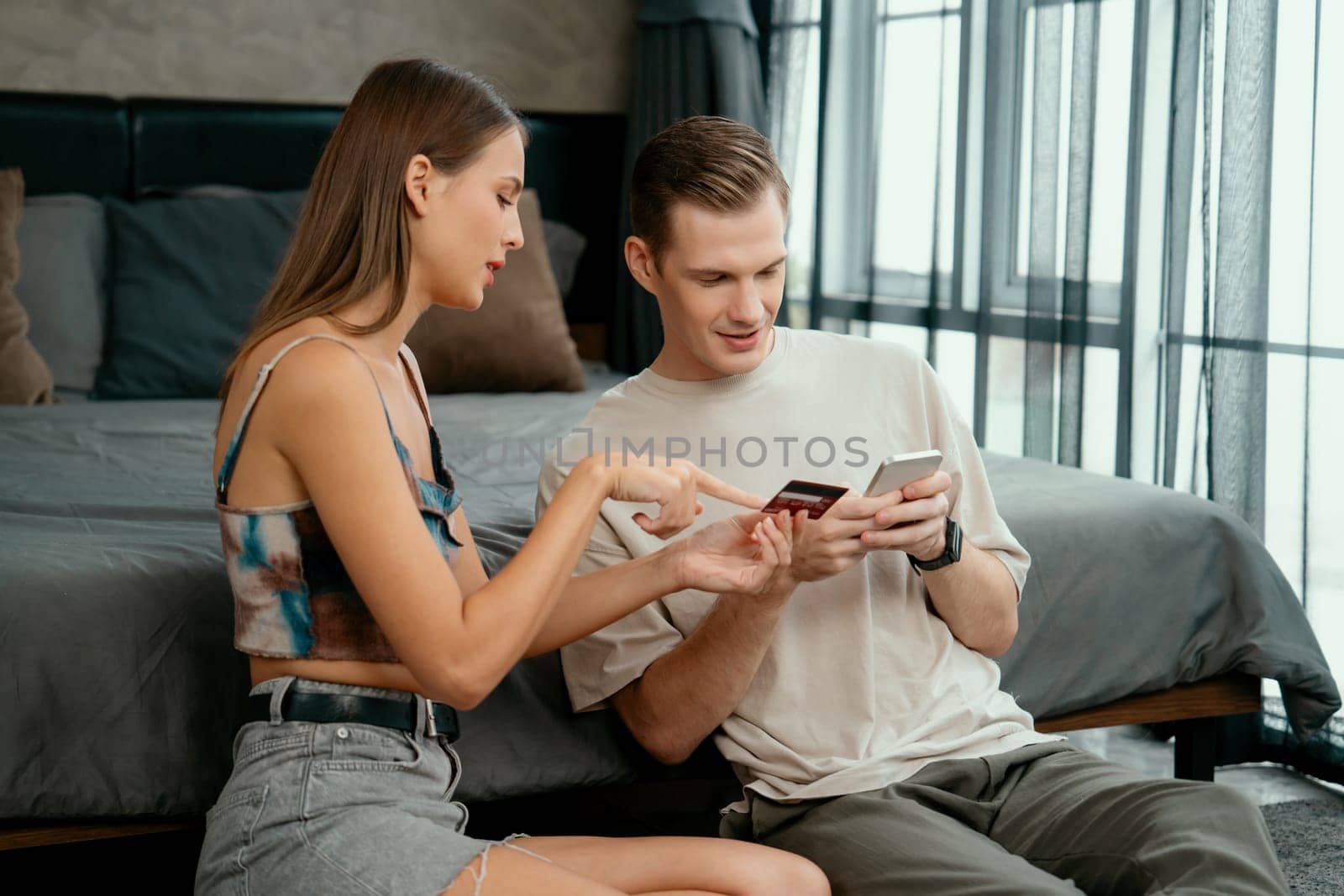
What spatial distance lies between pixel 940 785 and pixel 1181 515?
0.86 meters

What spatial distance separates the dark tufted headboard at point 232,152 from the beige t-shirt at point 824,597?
222cm

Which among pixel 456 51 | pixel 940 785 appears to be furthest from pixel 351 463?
pixel 456 51

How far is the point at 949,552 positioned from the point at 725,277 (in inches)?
15.9

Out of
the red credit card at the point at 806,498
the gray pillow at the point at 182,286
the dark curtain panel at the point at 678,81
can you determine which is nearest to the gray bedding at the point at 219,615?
the gray pillow at the point at 182,286

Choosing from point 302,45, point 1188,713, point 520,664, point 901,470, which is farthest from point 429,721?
point 302,45

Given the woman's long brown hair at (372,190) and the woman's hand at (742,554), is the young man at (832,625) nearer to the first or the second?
the woman's hand at (742,554)

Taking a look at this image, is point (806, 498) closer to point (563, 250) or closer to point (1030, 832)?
point (1030, 832)

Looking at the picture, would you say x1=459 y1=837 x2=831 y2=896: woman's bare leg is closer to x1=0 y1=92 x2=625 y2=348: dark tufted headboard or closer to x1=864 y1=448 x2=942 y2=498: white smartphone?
x1=864 y1=448 x2=942 y2=498: white smartphone

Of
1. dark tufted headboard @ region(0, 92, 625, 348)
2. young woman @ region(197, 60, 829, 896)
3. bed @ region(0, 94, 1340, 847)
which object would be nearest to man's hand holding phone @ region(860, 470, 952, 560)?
young woman @ region(197, 60, 829, 896)

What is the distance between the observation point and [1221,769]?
103 inches

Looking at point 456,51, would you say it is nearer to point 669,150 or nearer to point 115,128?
point 115,128

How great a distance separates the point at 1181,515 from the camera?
214 centimetres

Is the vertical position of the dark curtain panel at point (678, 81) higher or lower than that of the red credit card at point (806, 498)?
higher

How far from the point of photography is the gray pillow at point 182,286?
314cm
